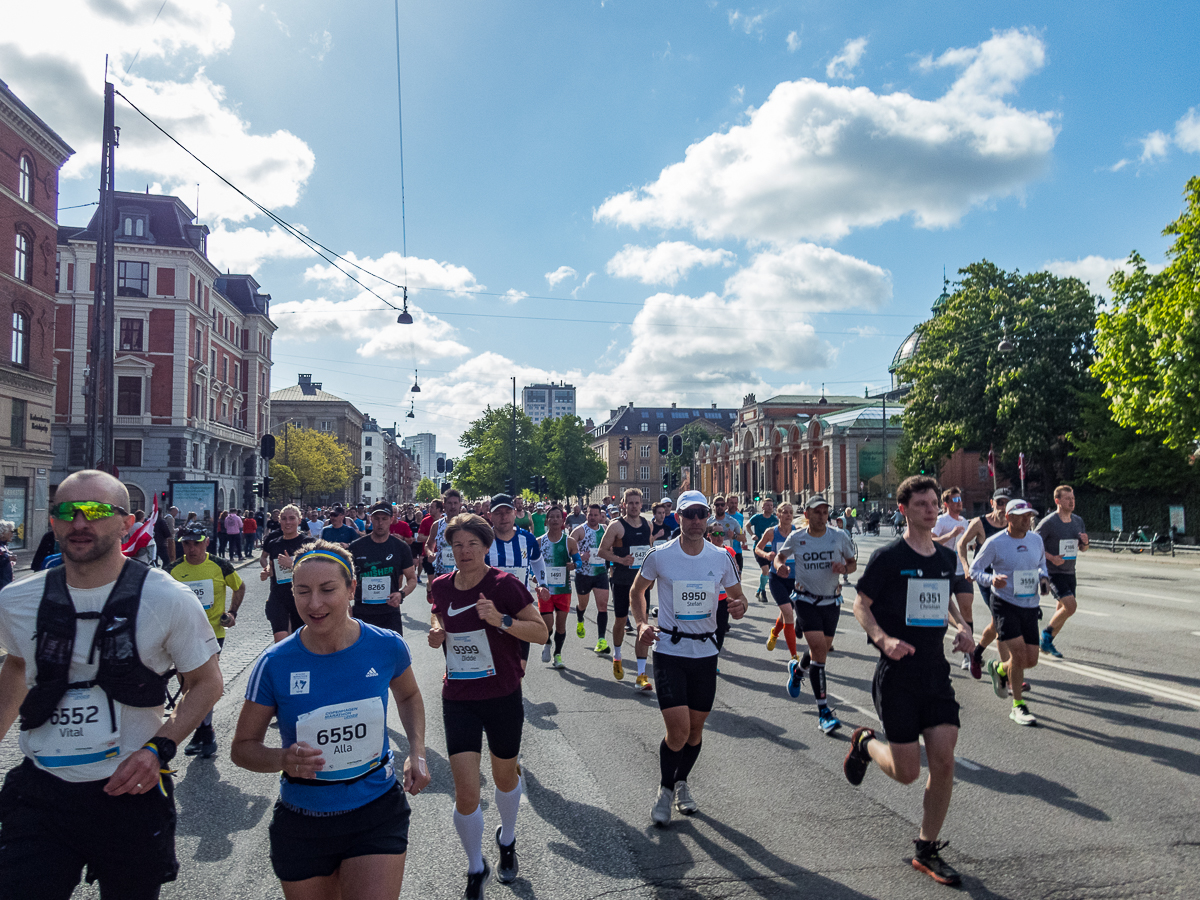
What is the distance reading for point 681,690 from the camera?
16.4 feet

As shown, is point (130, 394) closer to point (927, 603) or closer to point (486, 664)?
point (486, 664)

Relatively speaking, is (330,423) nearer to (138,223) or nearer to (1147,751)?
(138,223)

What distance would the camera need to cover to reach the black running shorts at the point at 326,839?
9.04 feet

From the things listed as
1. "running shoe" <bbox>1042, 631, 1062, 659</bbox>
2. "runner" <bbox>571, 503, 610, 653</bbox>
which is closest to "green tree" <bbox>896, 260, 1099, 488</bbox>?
"running shoe" <bbox>1042, 631, 1062, 659</bbox>

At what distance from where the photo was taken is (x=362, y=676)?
297cm

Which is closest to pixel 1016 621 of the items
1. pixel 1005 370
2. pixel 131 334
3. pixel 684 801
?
pixel 684 801

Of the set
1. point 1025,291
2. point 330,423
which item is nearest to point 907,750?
point 1025,291

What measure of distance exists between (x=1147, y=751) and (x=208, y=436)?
5510 cm

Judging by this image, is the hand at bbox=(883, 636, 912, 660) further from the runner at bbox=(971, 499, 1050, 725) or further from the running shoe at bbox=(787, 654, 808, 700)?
the running shoe at bbox=(787, 654, 808, 700)

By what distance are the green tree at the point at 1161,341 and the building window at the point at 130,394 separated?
47.4m

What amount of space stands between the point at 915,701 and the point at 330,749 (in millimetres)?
2892

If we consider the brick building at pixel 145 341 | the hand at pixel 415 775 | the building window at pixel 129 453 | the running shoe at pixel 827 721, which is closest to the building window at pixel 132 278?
the brick building at pixel 145 341

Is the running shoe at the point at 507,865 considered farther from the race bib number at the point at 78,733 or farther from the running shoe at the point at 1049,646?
the running shoe at the point at 1049,646

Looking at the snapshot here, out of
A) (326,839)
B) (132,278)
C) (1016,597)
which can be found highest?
(132,278)
